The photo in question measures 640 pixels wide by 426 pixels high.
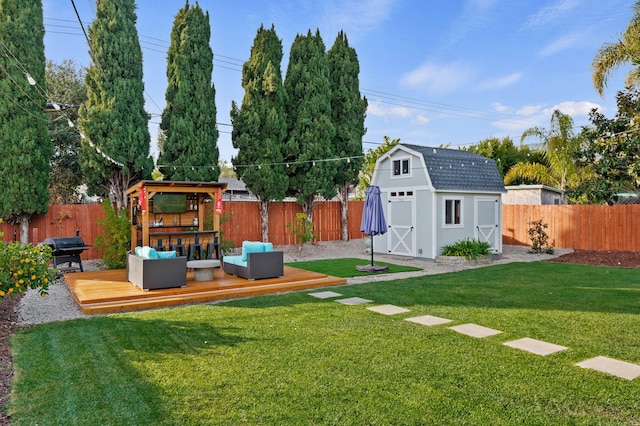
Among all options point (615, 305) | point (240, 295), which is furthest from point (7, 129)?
point (615, 305)

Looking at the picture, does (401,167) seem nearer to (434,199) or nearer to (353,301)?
(434,199)

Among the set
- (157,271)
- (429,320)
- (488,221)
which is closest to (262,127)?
(488,221)

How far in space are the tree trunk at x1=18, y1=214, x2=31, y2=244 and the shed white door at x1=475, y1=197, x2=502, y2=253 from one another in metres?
13.9

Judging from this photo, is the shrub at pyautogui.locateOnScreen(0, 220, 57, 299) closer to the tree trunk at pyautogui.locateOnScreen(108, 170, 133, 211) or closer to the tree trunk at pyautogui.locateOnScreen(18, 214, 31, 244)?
the tree trunk at pyautogui.locateOnScreen(18, 214, 31, 244)

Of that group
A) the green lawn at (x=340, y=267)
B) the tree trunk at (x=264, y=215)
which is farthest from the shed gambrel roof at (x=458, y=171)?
the tree trunk at (x=264, y=215)

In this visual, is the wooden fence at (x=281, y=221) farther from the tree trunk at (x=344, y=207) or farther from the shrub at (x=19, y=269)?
the shrub at (x=19, y=269)

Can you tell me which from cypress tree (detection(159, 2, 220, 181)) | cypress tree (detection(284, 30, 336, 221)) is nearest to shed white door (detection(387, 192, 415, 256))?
cypress tree (detection(284, 30, 336, 221))

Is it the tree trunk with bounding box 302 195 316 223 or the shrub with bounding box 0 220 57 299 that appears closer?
the shrub with bounding box 0 220 57 299

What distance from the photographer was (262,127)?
50.7 feet

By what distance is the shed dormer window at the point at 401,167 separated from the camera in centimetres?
1371

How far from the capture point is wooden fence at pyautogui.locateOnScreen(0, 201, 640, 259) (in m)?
Result: 12.2

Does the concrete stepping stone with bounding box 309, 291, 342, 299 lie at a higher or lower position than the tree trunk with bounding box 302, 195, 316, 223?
lower

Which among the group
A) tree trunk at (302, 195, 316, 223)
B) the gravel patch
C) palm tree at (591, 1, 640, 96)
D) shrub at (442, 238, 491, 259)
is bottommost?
the gravel patch

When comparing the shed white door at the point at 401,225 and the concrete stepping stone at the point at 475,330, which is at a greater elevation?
the shed white door at the point at 401,225
